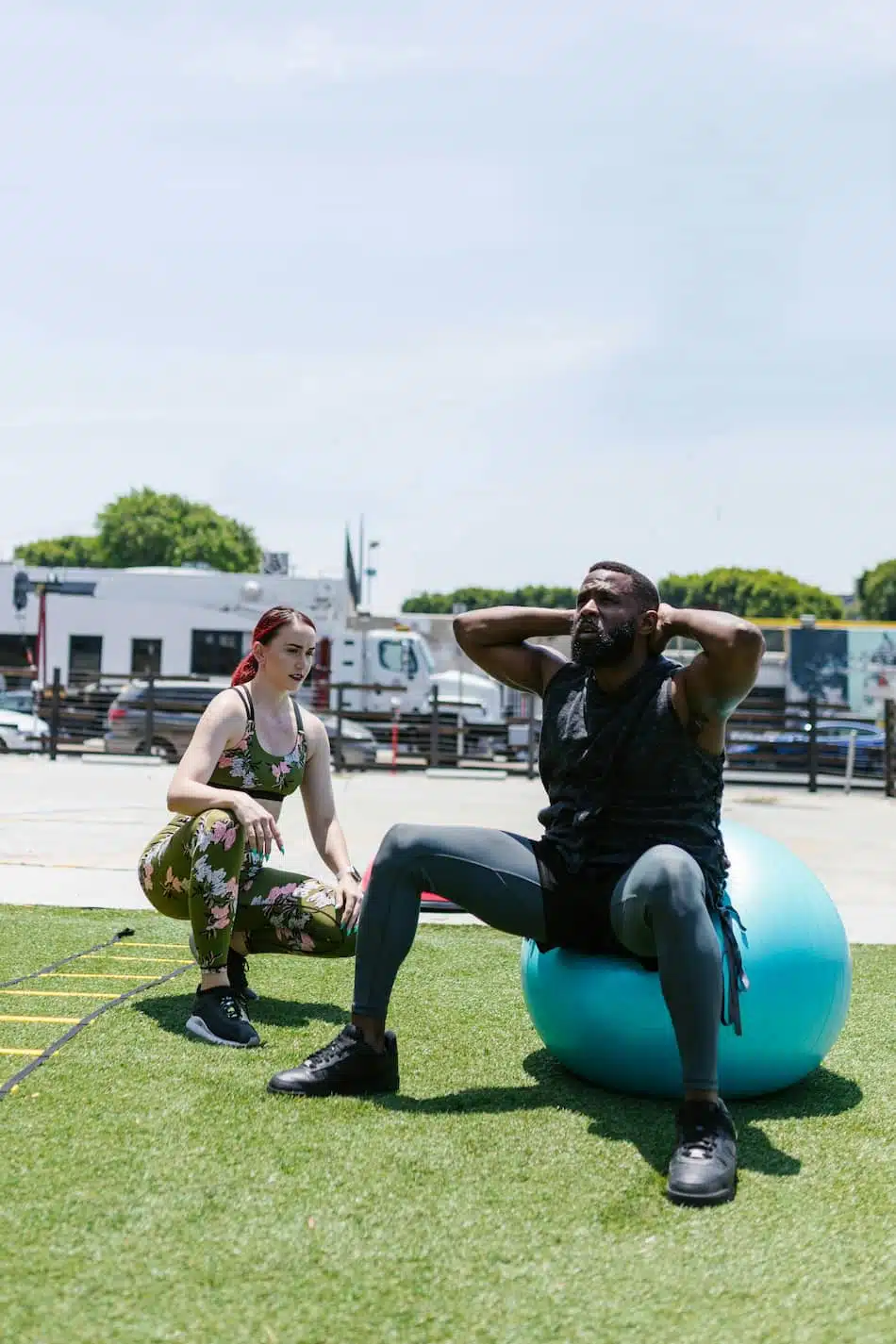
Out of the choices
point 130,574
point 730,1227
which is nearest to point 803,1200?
point 730,1227

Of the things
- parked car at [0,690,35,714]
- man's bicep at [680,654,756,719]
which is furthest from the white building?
man's bicep at [680,654,756,719]

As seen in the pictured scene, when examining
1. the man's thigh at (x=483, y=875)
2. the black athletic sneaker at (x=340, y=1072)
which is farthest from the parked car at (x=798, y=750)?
the black athletic sneaker at (x=340, y=1072)

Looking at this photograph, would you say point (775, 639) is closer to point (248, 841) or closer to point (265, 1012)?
point (265, 1012)

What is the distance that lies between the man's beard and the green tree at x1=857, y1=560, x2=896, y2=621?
70626mm

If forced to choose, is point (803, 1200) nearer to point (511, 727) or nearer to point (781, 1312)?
point (781, 1312)

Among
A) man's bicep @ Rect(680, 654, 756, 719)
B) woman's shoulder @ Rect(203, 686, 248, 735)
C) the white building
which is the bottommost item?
woman's shoulder @ Rect(203, 686, 248, 735)

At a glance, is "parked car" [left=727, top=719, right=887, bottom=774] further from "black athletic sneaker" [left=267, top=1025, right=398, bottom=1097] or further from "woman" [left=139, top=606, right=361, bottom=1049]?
"black athletic sneaker" [left=267, top=1025, right=398, bottom=1097]

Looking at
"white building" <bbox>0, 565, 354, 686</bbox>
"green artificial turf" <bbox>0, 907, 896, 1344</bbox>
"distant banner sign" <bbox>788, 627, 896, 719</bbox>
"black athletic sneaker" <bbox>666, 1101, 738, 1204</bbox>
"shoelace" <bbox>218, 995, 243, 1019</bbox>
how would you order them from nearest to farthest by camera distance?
1. "green artificial turf" <bbox>0, 907, 896, 1344</bbox>
2. "black athletic sneaker" <bbox>666, 1101, 738, 1204</bbox>
3. "shoelace" <bbox>218, 995, 243, 1019</bbox>
4. "white building" <bbox>0, 565, 354, 686</bbox>
5. "distant banner sign" <bbox>788, 627, 896, 719</bbox>

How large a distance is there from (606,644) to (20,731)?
67.9 ft

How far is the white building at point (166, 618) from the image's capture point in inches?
974

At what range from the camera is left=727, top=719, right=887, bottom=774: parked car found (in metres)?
19.3

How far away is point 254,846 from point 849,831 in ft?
31.3

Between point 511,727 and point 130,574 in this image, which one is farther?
point 130,574

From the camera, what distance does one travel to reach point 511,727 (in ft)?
70.2
